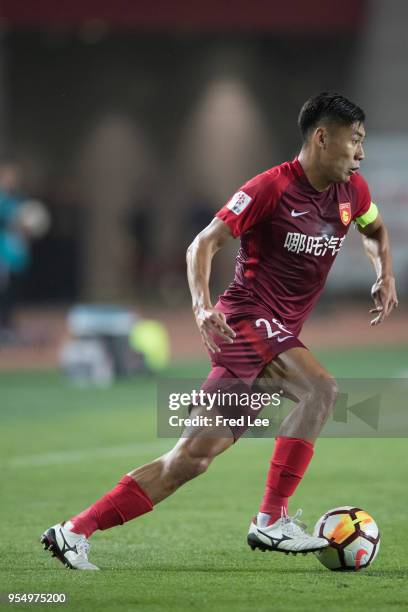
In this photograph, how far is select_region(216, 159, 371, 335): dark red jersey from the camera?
6.04 metres

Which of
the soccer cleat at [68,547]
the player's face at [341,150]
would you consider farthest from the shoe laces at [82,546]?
the player's face at [341,150]

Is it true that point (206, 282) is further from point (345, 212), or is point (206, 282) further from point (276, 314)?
point (345, 212)

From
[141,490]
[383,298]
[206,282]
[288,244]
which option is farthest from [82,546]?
[383,298]

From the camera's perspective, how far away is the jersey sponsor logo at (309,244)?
6.06 metres

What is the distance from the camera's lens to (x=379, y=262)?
6531mm

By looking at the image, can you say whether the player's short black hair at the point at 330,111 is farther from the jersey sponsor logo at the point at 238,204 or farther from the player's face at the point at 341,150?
the jersey sponsor logo at the point at 238,204

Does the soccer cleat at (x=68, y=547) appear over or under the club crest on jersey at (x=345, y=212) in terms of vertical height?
under

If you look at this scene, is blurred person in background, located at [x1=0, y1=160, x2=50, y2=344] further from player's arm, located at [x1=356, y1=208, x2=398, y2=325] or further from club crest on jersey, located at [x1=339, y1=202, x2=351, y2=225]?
club crest on jersey, located at [x1=339, y1=202, x2=351, y2=225]

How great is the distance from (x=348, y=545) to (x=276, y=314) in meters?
1.11

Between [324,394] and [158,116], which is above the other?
[158,116]

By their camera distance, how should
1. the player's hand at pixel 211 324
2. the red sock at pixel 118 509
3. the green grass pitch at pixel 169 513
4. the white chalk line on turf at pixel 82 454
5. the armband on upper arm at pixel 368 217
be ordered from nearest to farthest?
1. the green grass pitch at pixel 169 513
2. the player's hand at pixel 211 324
3. the red sock at pixel 118 509
4. the armband on upper arm at pixel 368 217
5. the white chalk line on turf at pixel 82 454

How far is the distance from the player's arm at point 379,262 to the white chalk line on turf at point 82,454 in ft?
13.7

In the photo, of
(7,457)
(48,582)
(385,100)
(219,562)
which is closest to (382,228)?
(219,562)

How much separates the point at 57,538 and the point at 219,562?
0.81m
